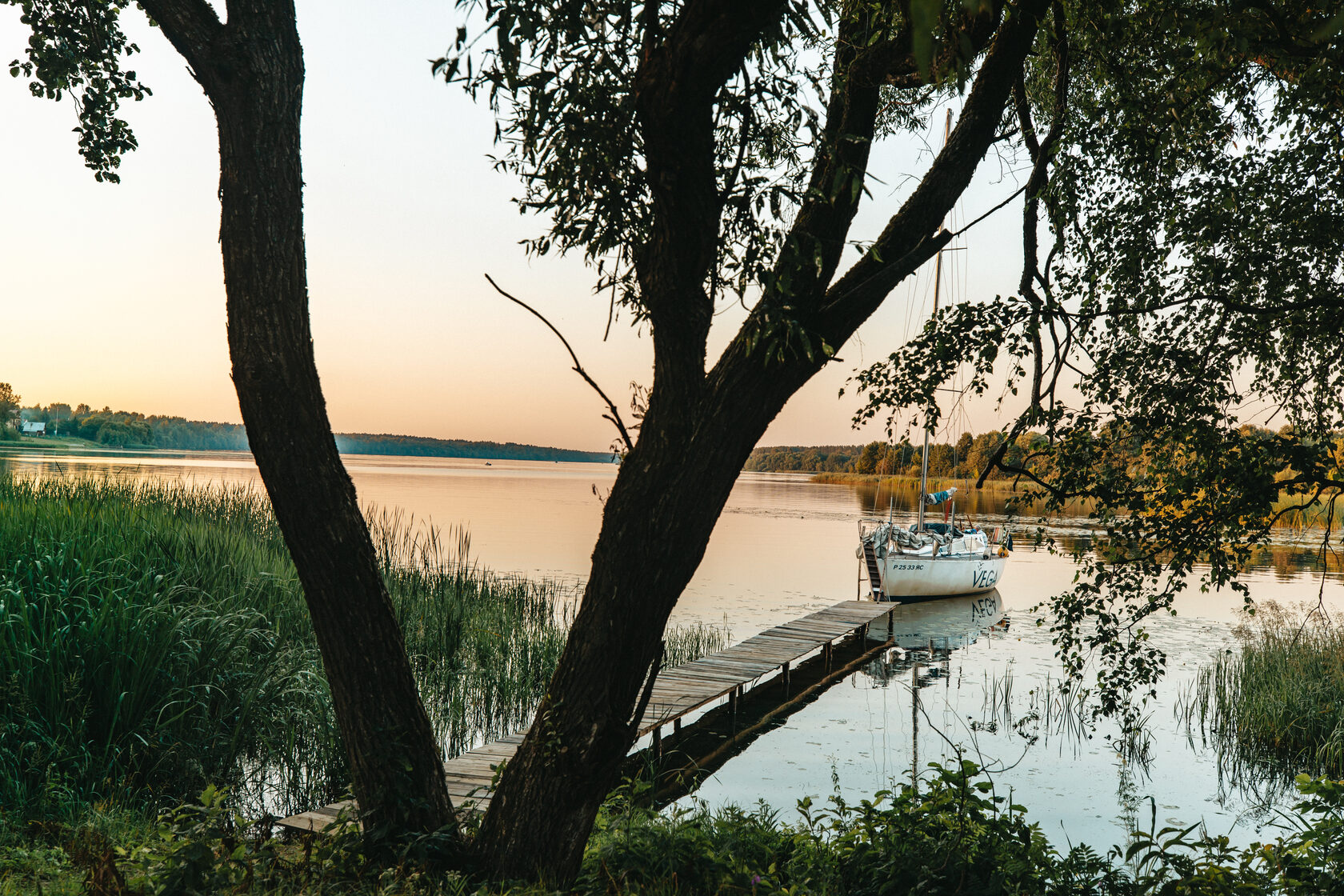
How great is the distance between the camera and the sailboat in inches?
858

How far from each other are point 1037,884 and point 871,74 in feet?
12.9

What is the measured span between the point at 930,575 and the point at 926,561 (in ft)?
1.78

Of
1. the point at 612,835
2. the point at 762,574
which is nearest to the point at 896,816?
the point at 612,835

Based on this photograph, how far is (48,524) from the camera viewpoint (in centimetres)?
841

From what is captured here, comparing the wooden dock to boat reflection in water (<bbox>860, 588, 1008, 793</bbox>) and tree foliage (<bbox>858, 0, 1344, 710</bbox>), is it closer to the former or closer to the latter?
boat reflection in water (<bbox>860, 588, 1008, 793</bbox>)

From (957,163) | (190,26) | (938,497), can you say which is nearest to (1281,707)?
(957,163)

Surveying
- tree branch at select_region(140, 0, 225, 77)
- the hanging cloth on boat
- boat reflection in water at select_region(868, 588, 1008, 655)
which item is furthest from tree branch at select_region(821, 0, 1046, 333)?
the hanging cloth on boat

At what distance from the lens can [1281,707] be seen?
1029cm

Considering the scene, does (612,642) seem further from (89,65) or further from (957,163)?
(89,65)

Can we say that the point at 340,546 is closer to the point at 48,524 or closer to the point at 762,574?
the point at 48,524

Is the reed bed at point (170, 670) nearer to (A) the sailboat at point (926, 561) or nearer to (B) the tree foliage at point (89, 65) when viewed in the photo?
(B) the tree foliage at point (89, 65)

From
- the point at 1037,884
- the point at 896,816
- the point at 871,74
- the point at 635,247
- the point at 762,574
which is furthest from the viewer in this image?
the point at 762,574

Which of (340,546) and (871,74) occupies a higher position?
(871,74)

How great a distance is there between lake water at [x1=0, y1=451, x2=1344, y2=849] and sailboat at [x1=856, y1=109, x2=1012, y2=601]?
67 centimetres
